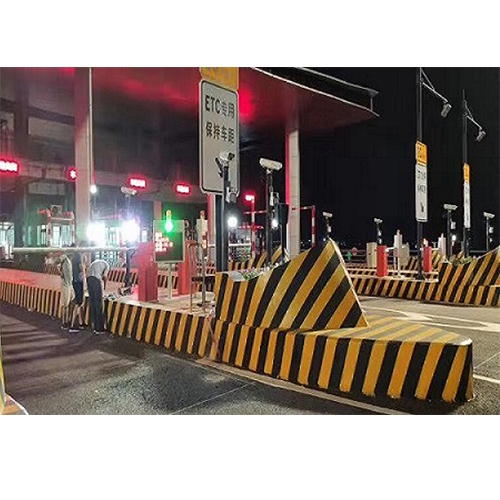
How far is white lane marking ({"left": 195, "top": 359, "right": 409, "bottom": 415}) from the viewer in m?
3.83

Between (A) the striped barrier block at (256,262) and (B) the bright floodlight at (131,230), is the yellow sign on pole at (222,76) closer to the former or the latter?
(A) the striped barrier block at (256,262)

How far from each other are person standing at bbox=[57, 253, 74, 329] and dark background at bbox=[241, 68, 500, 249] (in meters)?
10.6

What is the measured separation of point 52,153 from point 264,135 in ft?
36.0

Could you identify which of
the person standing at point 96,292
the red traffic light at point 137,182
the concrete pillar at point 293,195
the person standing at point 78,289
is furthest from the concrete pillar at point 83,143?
the concrete pillar at point 293,195

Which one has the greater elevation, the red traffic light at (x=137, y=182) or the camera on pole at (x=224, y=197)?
the red traffic light at (x=137, y=182)

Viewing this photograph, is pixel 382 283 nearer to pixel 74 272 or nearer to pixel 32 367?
pixel 74 272

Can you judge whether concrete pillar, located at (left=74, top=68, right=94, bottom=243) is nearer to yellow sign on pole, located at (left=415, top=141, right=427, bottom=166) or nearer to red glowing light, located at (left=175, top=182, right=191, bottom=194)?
yellow sign on pole, located at (left=415, top=141, right=427, bottom=166)

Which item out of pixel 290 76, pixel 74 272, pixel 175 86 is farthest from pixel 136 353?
pixel 290 76

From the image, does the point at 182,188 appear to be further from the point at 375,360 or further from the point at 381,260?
the point at 375,360

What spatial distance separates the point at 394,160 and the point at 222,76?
17.3m

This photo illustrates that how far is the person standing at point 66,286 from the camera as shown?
25.2ft

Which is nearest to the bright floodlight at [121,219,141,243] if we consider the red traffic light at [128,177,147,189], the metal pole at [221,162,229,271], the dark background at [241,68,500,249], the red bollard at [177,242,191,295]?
the red bollard at [177,242,191,295]

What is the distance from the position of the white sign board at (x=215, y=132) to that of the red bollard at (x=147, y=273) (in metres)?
2.69

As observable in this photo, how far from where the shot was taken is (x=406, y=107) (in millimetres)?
18891
